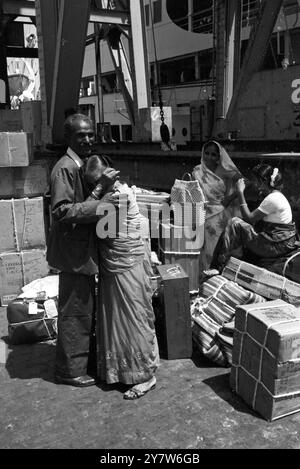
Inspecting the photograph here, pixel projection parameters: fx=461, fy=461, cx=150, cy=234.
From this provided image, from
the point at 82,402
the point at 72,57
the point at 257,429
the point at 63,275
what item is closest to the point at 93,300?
the point at 63,275

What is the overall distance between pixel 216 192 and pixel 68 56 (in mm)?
4905

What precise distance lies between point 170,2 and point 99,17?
18684mm

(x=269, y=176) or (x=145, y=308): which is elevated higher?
(x=269, y=176)

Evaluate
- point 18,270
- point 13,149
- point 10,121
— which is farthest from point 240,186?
point 10,121

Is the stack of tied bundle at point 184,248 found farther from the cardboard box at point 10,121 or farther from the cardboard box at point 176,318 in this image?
the cardboard box at point 10,121

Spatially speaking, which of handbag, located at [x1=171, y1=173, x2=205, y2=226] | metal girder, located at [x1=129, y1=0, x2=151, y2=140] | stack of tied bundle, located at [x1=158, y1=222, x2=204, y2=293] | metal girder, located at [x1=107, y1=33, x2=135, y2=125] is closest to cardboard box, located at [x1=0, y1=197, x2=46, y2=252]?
stack of tied bundle, located at [x1=158, y1=222, x2=204, y2=293]

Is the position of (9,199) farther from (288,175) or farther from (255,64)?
(255,64)

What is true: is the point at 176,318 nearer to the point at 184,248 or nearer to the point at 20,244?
the point at 184,248

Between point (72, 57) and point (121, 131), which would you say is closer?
point (72, 57)

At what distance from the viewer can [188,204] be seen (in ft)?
16.6
